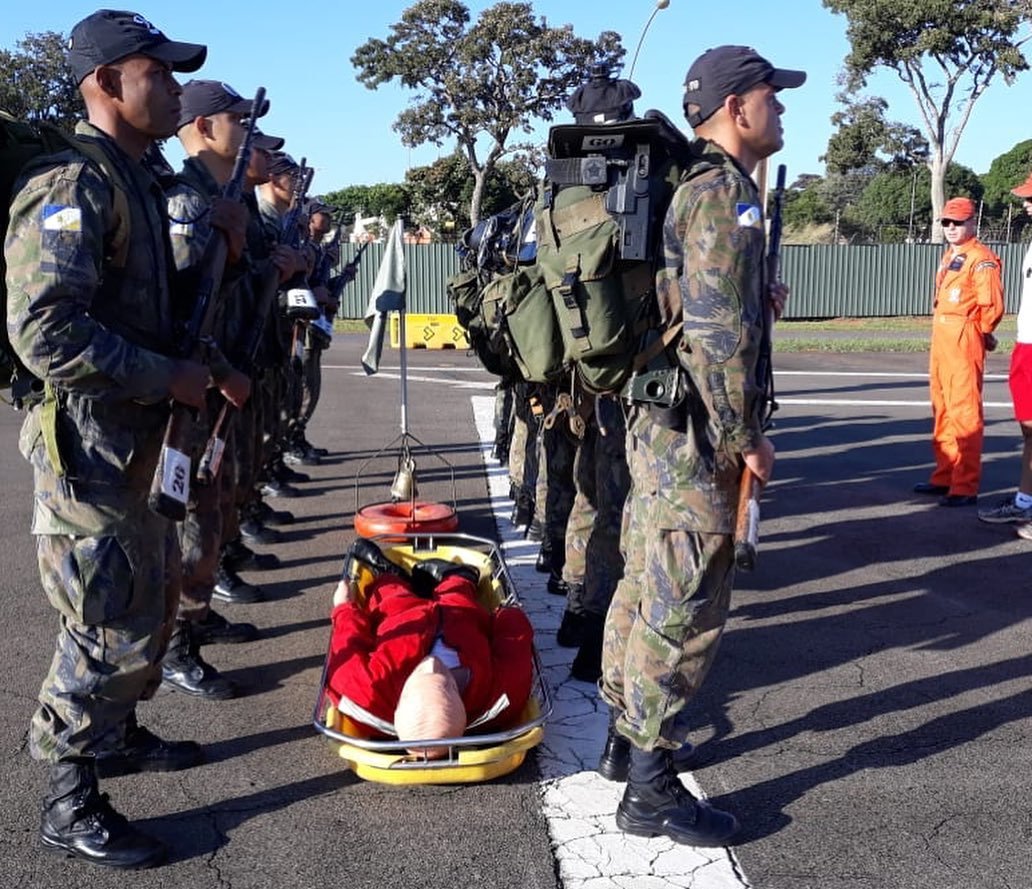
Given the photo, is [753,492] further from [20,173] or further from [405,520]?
[405,520]

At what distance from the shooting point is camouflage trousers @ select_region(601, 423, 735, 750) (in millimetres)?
3240

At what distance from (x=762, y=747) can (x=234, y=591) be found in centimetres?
316

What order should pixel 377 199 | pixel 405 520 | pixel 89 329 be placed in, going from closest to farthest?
pixel 89 329 → pixel 405 520 → pixel 377 199

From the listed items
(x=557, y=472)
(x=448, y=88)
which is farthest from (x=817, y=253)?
(x=557, y=472)

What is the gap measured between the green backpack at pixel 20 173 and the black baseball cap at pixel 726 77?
6.01ft

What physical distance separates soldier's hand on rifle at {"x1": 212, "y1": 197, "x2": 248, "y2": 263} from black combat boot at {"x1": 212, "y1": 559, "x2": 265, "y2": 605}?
2.59 meters

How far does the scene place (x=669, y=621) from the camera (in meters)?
3.25

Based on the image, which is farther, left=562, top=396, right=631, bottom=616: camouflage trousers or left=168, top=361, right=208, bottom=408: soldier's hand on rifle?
left=562, top=396, right=631, bottom=616: camouflage trousers

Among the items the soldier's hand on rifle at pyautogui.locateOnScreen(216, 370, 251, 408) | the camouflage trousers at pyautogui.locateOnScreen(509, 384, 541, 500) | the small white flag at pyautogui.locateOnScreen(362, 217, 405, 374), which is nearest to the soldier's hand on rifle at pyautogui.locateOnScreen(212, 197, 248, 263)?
the soldier's hand on rifle at pyautogui.locateOnScreen(216, 370, 251, 408)

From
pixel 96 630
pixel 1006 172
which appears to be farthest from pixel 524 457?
pixel 1006 172

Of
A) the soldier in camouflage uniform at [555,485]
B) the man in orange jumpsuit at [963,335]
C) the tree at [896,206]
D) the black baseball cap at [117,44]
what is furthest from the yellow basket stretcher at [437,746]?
the tree at [896,206]

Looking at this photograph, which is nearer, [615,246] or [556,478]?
[615,246]

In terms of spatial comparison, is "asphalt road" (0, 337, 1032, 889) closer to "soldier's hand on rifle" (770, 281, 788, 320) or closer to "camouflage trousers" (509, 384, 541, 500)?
"camouflage trousers" (509, 384, 541, 500)

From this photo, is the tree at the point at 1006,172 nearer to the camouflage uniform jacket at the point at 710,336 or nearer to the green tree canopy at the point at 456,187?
the green tree canopy at the point at 456,187
